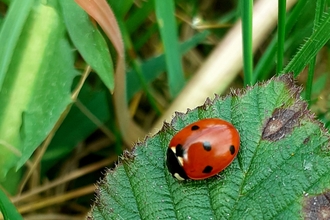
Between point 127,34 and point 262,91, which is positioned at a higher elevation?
point 127,34

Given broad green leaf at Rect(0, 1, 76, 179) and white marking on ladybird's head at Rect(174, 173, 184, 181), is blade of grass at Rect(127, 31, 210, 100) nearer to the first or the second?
broad green leaf at Rect(0, 1, 76, 179)

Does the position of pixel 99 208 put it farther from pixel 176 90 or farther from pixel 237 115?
pixel 176 90

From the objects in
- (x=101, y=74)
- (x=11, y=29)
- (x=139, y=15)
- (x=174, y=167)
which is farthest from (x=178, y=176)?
(x=139, y=15)

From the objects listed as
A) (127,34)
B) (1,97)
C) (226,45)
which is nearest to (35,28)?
(1,97)

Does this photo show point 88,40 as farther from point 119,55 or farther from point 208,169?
point 208,169

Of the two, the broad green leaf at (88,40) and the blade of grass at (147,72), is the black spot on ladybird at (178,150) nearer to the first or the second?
the broad green leaf at (88,40)

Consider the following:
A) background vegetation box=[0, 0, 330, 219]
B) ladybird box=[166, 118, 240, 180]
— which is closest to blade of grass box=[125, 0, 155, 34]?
background vegetation box=[0, 0, 330, 219]

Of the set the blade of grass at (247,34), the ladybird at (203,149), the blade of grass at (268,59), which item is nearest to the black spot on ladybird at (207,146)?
the ladybird at (203,149)
